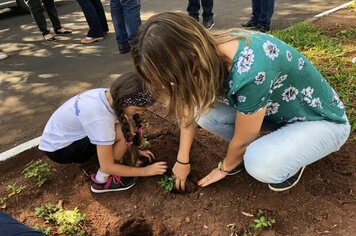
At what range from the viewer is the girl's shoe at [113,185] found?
2.36m

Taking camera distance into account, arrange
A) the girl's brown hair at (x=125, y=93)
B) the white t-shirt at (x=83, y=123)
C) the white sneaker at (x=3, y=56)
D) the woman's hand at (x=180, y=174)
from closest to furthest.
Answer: the girl's brown hair at (x=125, y=93) → the white t-shirt at (x=83, y=123) → the woman's hand at (x=180, y=174) → the white sneaker at (x=3, y=56)

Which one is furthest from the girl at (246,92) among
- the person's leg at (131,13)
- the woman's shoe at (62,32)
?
the woman's shoe at (62,32)

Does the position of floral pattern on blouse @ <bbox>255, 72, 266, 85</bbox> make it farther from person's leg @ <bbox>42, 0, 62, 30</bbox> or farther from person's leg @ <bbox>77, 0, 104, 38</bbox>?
person's leg @ <bbox>42, 0, 62, 30</bbox>

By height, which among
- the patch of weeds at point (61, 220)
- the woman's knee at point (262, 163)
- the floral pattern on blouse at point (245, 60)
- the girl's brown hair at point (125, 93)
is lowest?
the patch of weeds at point (61, 220)

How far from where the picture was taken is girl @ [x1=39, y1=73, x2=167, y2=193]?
6.45 feet

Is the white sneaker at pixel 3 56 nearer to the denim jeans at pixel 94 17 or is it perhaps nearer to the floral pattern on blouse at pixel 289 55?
the denim jeans at pixel 94 17

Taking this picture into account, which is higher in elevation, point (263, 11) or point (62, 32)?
point (263, 11)

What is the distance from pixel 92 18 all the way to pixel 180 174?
314 cm

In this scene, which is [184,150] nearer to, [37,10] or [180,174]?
[180,174]

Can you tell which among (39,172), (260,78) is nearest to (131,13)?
(39,172)

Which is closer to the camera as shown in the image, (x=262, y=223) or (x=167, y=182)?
(x=262, y=223)

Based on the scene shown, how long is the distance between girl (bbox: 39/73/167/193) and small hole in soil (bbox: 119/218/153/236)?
10.5 inches

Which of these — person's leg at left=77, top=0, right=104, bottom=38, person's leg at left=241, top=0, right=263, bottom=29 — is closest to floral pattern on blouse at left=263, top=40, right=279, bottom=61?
person's leg at left=241, top=0, right=263, bottom=29

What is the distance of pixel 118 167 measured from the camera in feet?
7.29
